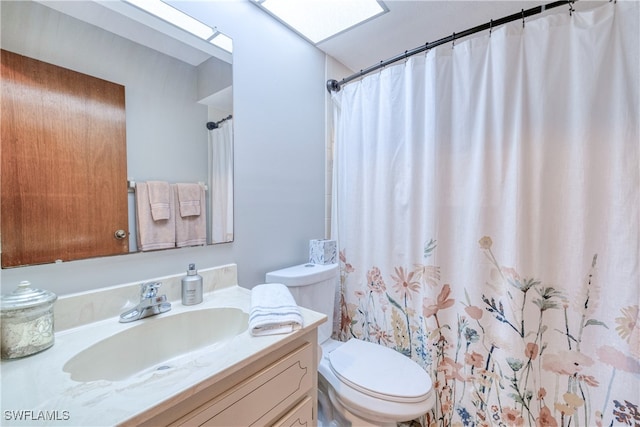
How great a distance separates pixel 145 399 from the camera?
0.49 m

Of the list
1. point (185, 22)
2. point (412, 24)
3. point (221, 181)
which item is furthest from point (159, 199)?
point (412, 24)

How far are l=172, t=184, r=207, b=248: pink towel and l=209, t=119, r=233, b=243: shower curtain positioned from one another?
0.04 m

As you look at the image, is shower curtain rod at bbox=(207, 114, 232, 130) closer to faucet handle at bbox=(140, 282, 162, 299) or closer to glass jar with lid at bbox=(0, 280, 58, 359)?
faucet handle at bbox=(140, 282, 162, 299)

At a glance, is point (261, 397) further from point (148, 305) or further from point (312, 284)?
point (312, 284)

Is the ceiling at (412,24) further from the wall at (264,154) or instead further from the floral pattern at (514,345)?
the floral pattern at (514,345)

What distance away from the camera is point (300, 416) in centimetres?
80

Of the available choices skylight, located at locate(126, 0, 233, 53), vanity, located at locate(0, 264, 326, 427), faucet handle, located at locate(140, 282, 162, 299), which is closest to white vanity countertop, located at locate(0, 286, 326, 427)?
vanity, located at locate(0, 264, 326, 427)

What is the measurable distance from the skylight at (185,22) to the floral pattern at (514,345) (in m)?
1.34

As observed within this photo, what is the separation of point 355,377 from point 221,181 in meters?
1.03

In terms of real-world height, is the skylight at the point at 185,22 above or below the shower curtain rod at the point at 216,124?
above

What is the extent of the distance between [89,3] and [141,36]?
0.15 metres

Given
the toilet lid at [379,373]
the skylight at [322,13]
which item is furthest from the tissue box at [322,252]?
the skylight at [322,13]

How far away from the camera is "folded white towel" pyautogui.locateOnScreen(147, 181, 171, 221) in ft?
3.11

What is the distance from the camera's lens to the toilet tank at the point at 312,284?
1.26 metres
